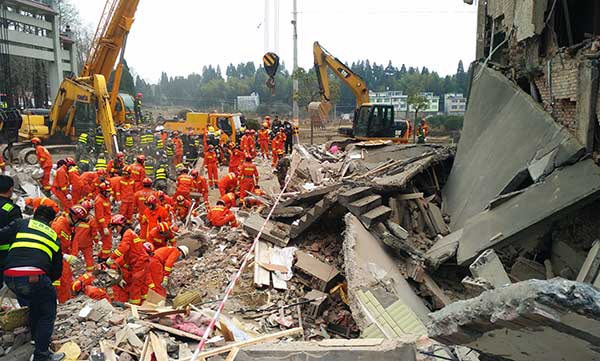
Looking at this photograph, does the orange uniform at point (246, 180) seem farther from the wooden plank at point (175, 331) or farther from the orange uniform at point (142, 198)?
the wooden plank at point (175, 331)

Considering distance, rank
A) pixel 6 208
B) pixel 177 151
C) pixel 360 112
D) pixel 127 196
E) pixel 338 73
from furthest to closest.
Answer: pixel 338 73 → pixel 177 151 → pixel 360 112 → pixel 127 196 → pixel 6 208

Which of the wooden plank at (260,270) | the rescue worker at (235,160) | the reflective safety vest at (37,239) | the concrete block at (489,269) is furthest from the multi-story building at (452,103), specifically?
the reflective safety vest at (37,239)

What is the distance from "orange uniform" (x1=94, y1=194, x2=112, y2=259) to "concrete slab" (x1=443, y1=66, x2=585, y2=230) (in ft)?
19.9

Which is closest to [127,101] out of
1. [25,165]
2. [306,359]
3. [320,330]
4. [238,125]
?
[238,125]

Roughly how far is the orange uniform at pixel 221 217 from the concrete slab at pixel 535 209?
4.68 m

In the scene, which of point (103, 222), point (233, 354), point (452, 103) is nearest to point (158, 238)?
point (103, 222)

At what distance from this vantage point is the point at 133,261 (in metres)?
6.28

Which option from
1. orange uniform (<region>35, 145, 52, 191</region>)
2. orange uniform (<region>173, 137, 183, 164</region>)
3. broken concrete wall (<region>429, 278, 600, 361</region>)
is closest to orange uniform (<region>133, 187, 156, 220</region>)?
orange uniform (<region>35, 145, 52, 191</region>)

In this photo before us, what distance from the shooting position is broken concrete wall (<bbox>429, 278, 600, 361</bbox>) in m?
1.80

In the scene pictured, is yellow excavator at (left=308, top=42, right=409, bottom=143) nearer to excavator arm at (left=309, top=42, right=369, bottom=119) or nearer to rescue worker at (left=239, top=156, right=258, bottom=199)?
excavator arm at (left=309, top=42, right=369, bottom=119)

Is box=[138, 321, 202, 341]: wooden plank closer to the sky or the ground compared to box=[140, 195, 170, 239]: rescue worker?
closer to the ground

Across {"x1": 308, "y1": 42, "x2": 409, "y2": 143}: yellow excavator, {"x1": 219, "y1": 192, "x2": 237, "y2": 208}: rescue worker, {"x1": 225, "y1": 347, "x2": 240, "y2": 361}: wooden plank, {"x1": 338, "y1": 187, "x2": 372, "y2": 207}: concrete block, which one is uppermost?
{"x1": 308, "y1": 42, "x2": 409, "y2": 143}: yellow excavator

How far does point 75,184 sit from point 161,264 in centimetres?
495

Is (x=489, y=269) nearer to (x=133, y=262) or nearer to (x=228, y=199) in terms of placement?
(x=133, y=262)
